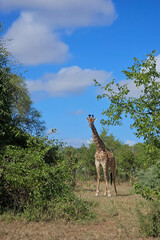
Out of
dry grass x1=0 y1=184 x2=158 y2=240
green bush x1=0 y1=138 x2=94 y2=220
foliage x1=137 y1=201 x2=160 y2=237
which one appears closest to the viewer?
dry grass x1=0 y1=184 x2=158 y2=240

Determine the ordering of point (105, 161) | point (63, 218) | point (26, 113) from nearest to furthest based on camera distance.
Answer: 1. point (63, 218)
2. point (105, 161)
3. point (26, 113)

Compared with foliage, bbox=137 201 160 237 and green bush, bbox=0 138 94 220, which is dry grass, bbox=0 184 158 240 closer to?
foliage, bbox=137 201 160 237

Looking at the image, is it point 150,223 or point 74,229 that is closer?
point 150,223

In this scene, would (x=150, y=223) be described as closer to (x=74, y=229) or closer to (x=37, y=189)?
(x=74, y=229)

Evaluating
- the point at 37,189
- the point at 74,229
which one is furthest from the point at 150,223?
the point at 37,189

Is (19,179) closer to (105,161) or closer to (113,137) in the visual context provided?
(105,161)

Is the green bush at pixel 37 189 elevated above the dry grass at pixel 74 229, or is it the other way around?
the green bush at pixel 37 189

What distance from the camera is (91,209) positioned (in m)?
11.6

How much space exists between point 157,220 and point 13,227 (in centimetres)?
432

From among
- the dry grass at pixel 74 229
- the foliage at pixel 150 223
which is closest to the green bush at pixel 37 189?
the dry grass at pixel 74 229

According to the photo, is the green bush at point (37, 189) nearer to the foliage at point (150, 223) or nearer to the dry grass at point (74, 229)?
the dry grass at point (74, 229)

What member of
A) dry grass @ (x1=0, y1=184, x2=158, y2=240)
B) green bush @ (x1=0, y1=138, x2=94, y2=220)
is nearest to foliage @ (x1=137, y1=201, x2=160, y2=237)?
dry grass @ (x1=0, y1=184, x2=158, y2=240)

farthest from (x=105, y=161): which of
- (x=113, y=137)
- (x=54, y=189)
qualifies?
(x=113, y=137)

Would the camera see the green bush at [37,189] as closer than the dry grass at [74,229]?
No
